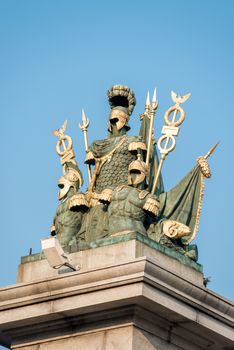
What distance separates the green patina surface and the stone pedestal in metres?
0.02

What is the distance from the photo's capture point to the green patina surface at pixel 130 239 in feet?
49.8

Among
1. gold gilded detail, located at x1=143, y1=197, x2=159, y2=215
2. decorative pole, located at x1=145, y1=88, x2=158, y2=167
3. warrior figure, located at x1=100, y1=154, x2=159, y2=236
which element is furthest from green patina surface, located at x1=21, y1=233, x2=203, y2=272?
decorative pole, located at x1=145, y1=88, x2=158, y2=167

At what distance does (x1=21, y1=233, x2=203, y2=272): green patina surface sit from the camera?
1519 cm

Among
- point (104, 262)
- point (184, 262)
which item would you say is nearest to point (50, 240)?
point (104, 262)

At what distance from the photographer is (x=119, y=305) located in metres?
14.4

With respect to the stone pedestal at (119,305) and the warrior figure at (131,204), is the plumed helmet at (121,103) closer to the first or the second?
the warrior figure at (131,204)

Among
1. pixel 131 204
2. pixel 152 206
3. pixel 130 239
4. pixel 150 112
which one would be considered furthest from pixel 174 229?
pixel 150 112

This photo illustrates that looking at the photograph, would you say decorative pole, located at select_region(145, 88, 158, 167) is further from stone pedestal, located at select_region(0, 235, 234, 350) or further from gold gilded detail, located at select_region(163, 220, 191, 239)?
stone pedestal, located at select_region(0, 235, 234, 350)

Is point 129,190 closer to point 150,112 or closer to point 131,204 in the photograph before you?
point 131,204

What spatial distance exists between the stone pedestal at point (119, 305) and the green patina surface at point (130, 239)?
2cm

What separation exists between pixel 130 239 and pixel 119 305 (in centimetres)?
112

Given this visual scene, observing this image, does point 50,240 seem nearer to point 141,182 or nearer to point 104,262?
point 104,262

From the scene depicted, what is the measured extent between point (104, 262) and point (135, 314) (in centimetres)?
99

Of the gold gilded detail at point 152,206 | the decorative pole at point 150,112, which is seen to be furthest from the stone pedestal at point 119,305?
the decorative pole at point 150,112
